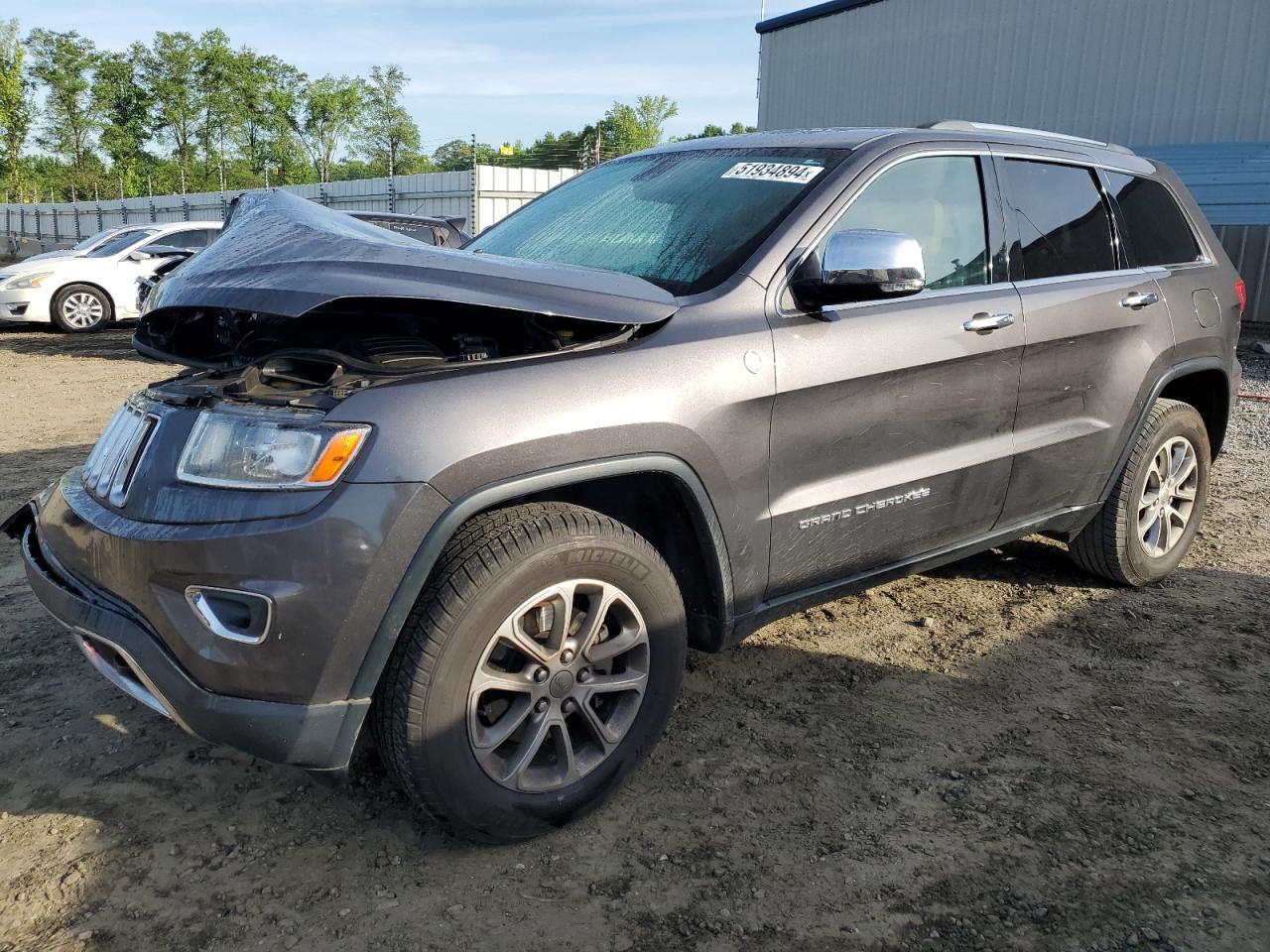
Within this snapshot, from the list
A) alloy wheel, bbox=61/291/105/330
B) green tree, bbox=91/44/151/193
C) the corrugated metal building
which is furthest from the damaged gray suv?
green tree, bbox=91/44/151/193

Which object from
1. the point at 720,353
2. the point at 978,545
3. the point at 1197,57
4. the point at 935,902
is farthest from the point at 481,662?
the point at 1197,57

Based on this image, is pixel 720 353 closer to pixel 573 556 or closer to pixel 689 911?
pixel 573 556

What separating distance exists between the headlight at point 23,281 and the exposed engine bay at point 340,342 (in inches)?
484

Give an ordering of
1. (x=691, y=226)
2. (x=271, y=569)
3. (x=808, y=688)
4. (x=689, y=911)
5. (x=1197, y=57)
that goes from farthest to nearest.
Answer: (x=1197, y=57), (x=808, y=688), (x=691, y=226), (x=689, y=911), (x=271, y=569)

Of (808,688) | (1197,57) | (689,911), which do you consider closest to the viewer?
(689,911)

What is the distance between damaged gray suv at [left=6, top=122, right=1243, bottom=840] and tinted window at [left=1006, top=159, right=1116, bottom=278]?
0.06 feet

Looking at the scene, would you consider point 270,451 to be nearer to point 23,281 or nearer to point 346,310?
point 346,310

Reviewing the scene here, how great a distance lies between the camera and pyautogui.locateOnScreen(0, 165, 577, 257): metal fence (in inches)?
834

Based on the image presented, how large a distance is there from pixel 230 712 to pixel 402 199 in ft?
76.6

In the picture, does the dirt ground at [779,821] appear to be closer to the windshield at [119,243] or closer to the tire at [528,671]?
the tire at [528,671]

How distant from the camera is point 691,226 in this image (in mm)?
3201

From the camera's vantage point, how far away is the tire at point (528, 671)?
232cm

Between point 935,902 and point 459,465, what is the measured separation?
149cm

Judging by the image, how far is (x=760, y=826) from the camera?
269 centimetres
